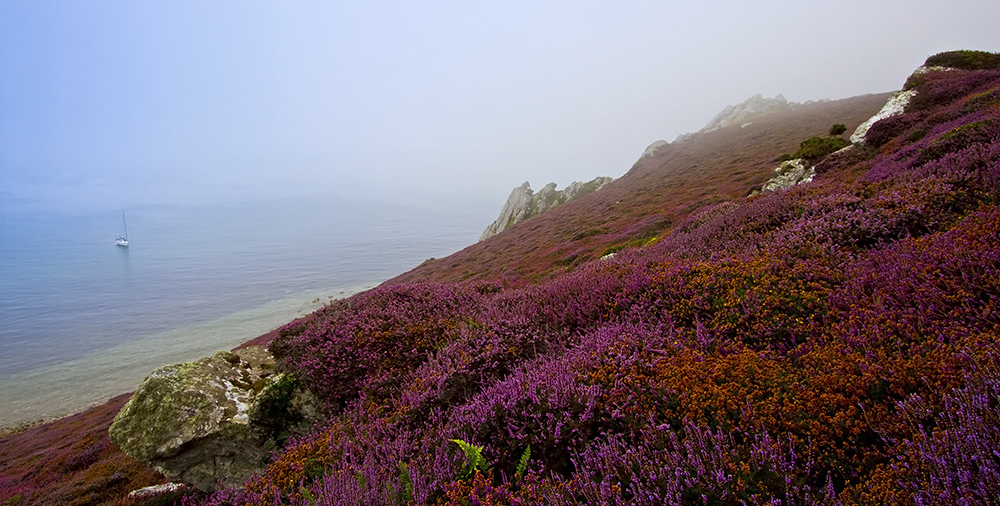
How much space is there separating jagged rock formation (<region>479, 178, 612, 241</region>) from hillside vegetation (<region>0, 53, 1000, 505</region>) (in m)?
52.9

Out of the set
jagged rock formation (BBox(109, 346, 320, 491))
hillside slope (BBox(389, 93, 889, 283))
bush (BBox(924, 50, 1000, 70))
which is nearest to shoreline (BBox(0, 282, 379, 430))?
hillside slope (BBox(389, 93, 889, 283))

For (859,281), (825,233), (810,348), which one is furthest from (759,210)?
(810,348)

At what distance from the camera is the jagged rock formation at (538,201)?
2381 inches

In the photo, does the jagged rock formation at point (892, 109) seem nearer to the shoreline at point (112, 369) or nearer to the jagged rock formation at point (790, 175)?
the jagged rock formation at point (790, 175)

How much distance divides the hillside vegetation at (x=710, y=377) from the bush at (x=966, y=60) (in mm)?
18309

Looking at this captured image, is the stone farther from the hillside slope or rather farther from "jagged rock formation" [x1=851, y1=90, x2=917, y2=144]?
"jagged rock formation" [x1=851, y1=90, x2=917, y2=144]

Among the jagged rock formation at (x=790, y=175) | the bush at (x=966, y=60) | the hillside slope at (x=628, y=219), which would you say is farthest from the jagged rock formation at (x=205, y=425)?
the bush at (x=966, y=60)

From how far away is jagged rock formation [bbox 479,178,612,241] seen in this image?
6047 cm

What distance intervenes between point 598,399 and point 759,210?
7.72 m

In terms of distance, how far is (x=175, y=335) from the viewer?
48812 millimetres

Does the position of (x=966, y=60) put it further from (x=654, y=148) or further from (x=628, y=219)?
(x=654, y=148)

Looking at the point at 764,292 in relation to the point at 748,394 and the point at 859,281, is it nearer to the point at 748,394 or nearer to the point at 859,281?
the point at 859,281

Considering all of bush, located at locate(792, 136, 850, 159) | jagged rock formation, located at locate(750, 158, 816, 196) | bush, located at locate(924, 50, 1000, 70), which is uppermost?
bush, located at locate(924, 50, 1000, 70)

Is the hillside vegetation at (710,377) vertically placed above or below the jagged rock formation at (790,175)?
below
